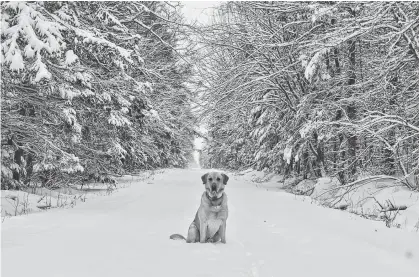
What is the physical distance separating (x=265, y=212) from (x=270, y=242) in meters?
3.67

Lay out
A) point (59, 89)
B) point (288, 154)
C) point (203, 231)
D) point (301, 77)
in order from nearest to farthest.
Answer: point (203, 231) < point (59, 89) < point (288, 154) < point (301, 77)

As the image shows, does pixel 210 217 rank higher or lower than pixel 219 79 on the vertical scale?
lower

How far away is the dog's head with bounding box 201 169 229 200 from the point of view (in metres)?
5.15

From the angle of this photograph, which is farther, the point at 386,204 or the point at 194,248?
the point at 386,204

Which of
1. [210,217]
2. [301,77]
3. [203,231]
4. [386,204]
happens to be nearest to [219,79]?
[301,77]

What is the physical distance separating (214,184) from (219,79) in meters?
9.76

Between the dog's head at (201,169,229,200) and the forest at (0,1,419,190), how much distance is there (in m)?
3.86

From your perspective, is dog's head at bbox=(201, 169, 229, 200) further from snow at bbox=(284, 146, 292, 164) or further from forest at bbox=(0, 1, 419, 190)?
snow at bbox=(284, 146, 292, 164)

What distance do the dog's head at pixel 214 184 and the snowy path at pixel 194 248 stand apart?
0.77 meters

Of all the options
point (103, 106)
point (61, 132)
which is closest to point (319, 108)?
point (103, 106)

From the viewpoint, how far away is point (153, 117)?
58.1 ft

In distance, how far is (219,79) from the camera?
14352mm

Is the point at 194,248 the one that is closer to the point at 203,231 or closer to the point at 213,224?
the point at 203,231

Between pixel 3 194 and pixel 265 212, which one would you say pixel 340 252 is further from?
pixel 3 194
